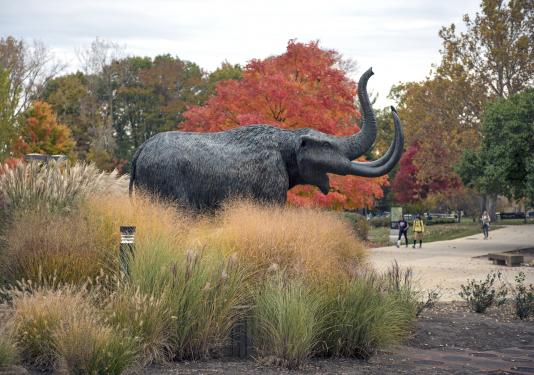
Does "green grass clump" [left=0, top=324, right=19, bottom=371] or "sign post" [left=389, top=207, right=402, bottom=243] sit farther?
"sign post" [left=389, top=207, right=402, bottom=243]

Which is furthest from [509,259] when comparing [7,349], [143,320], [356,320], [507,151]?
[7,349]

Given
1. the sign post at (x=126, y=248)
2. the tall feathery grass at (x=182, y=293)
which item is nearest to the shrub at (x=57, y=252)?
the tall feathery grass at (x=182, y=293)

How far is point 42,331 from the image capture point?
728 centimetres

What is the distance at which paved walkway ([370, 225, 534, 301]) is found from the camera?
57.5 ft

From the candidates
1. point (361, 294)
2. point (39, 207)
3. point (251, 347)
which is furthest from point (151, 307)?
point (39, 207)

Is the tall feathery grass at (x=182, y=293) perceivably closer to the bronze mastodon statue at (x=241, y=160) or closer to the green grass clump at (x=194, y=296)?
the green grass clump at (x=194, y=296)

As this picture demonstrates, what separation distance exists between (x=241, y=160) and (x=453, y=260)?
13.4 meters

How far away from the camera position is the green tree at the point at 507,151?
2605 centimetres

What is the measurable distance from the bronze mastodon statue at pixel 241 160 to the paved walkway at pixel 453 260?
66.6 inches

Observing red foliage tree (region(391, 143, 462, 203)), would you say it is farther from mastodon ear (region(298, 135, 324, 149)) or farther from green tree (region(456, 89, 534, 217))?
mastodon ear (region(298, 135, 324, 149))

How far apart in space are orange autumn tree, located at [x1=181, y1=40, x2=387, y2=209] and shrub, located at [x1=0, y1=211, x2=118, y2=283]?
36.0 feet

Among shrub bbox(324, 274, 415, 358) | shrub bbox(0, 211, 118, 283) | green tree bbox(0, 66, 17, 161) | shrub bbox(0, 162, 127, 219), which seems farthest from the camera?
green tree bbox(0, 66, 17, 161)

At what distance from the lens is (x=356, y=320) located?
824 centimetres

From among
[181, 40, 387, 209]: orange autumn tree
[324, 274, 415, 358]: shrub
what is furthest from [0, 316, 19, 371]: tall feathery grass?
[181, 40, 387, 209]: orange autumn tree
